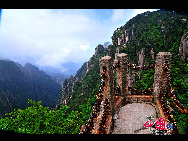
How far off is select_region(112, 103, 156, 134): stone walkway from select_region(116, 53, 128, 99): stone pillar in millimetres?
938

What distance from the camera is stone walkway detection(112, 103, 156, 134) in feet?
18.0

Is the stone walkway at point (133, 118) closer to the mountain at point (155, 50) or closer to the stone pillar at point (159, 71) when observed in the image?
the stone pillar at point (159, 71)

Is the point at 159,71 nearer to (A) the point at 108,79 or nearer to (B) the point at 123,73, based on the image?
(B) the point at 123,73

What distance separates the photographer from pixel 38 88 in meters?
84.4

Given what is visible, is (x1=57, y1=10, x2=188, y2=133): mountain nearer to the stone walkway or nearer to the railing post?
the railing post

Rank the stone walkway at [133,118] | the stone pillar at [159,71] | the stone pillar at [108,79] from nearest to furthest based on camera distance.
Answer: the stone walkway at [133,118] < the stone pillar at [108,79] < the stone pillar at [159,71]

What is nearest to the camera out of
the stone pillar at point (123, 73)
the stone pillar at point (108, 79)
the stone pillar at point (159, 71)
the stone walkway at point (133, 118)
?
the stone walkway at point (133, 118)

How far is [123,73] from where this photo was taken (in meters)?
7.26

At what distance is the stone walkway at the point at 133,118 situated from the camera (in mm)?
5488

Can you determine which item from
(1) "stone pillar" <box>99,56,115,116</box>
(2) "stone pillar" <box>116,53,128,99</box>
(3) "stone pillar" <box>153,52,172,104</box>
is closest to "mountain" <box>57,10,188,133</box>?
(3) "stone pillar" <box>153,52,172,104</box>

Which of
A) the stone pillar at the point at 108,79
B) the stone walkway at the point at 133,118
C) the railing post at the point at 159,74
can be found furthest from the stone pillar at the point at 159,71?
the stone pillar at the point at 108,79

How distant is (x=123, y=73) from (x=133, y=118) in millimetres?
2478

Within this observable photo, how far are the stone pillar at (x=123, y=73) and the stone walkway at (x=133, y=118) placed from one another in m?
0.94
